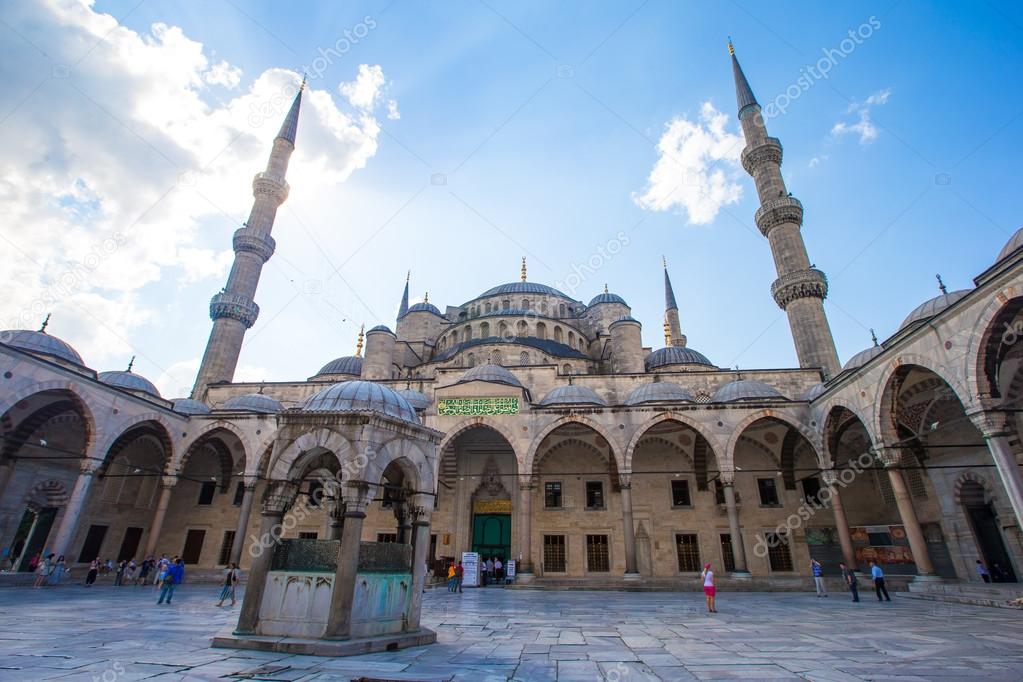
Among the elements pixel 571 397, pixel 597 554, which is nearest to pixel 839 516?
pixel 597 554

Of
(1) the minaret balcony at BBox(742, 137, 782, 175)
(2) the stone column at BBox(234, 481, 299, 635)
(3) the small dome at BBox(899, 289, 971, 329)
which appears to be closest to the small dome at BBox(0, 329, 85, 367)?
(2) the stone column at BBox(234, 481, 299, 635)

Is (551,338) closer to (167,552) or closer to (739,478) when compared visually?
(739,478)

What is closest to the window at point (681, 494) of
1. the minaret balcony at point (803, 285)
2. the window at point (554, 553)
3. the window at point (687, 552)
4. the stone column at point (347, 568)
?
the window at point (687, 552)

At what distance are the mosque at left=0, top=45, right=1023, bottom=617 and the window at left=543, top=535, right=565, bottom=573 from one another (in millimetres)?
69

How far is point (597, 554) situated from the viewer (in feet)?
59.5

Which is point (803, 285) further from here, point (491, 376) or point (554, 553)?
point (554, 553)

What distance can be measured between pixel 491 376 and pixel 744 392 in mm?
9052

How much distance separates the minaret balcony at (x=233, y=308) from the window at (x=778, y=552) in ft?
80.7

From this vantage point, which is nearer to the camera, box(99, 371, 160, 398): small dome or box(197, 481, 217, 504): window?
box(99, 371, 160, 398): small dome

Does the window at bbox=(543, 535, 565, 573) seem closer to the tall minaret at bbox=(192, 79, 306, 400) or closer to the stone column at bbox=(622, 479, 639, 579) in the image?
the stone column at bbox=(622, 479, 639, 579)

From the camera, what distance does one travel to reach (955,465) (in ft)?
44.7

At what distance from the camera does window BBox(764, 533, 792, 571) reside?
17.5 metres

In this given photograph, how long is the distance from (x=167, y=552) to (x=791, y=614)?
71.3ft

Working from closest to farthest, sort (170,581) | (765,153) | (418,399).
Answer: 1. (170,581)
2. (418,399)
3. (765,153)
